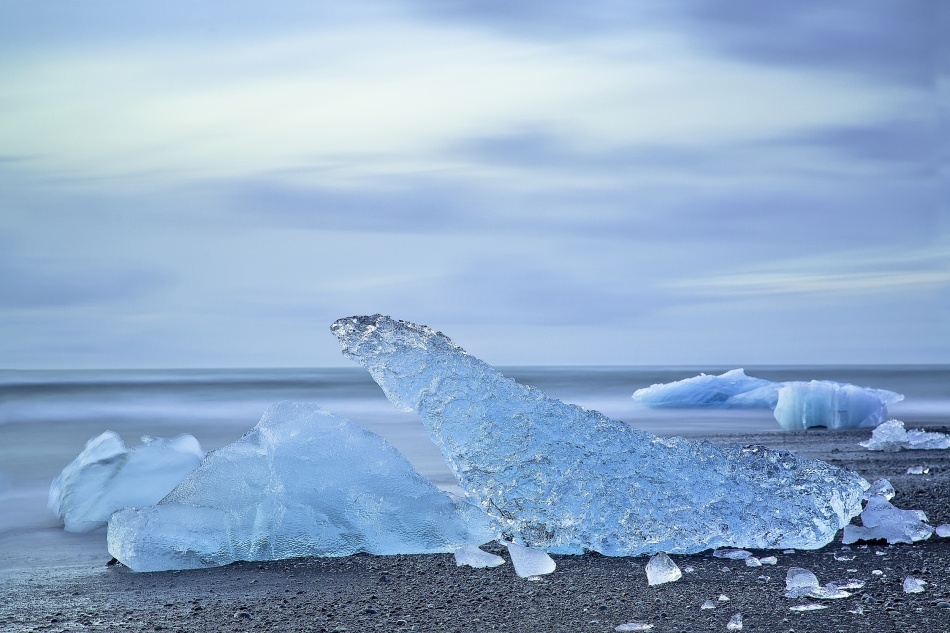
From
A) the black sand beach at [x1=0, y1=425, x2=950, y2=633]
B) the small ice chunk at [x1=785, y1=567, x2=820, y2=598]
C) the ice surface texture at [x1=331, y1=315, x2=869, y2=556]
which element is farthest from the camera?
the ice surface texture at [x1=331, y1=315, x2=869, y2=556]

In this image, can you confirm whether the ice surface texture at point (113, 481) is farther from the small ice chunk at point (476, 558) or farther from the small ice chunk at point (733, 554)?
the small ice chunk at point (733, 554)

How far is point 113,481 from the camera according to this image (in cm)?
554

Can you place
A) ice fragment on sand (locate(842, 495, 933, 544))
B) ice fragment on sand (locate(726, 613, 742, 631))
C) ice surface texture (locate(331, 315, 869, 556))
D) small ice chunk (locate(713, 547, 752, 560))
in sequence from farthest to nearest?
ice fragment on sand (locate(842, 495, 933, 544))
ice surface texture (locate(331, 315, 869, 556))
small ice chunk (locate(713, 547, 752, 560))
ice fragment on sand (locate(726, 613, 742, 631))

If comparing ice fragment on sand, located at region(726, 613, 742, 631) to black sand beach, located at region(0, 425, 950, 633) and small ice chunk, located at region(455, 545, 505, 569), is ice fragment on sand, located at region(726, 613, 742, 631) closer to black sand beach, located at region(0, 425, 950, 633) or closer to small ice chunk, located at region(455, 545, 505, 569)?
black sand beach, located at region(0, 425, 950, 633)

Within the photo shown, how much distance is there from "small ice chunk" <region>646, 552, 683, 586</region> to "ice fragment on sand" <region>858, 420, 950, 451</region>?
528cm

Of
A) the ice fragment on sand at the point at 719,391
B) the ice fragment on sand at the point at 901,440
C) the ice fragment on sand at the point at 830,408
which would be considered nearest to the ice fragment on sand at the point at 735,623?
the ice fragment on sand at the point at 901,440

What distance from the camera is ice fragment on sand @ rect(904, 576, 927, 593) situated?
3.49 meters

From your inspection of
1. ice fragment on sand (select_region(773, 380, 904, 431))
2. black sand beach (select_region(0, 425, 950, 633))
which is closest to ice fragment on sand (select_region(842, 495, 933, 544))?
black sand beach (select_region(0, 425, 950, 633))

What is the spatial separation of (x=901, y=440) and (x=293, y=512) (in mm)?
6422

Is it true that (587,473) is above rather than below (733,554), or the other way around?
above

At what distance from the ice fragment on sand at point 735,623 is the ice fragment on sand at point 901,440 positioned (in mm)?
5771

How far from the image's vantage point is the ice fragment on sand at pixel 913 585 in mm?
3490

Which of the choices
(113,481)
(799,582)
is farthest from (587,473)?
(113,481)

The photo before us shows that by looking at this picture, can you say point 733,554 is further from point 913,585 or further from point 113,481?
point 113,481
